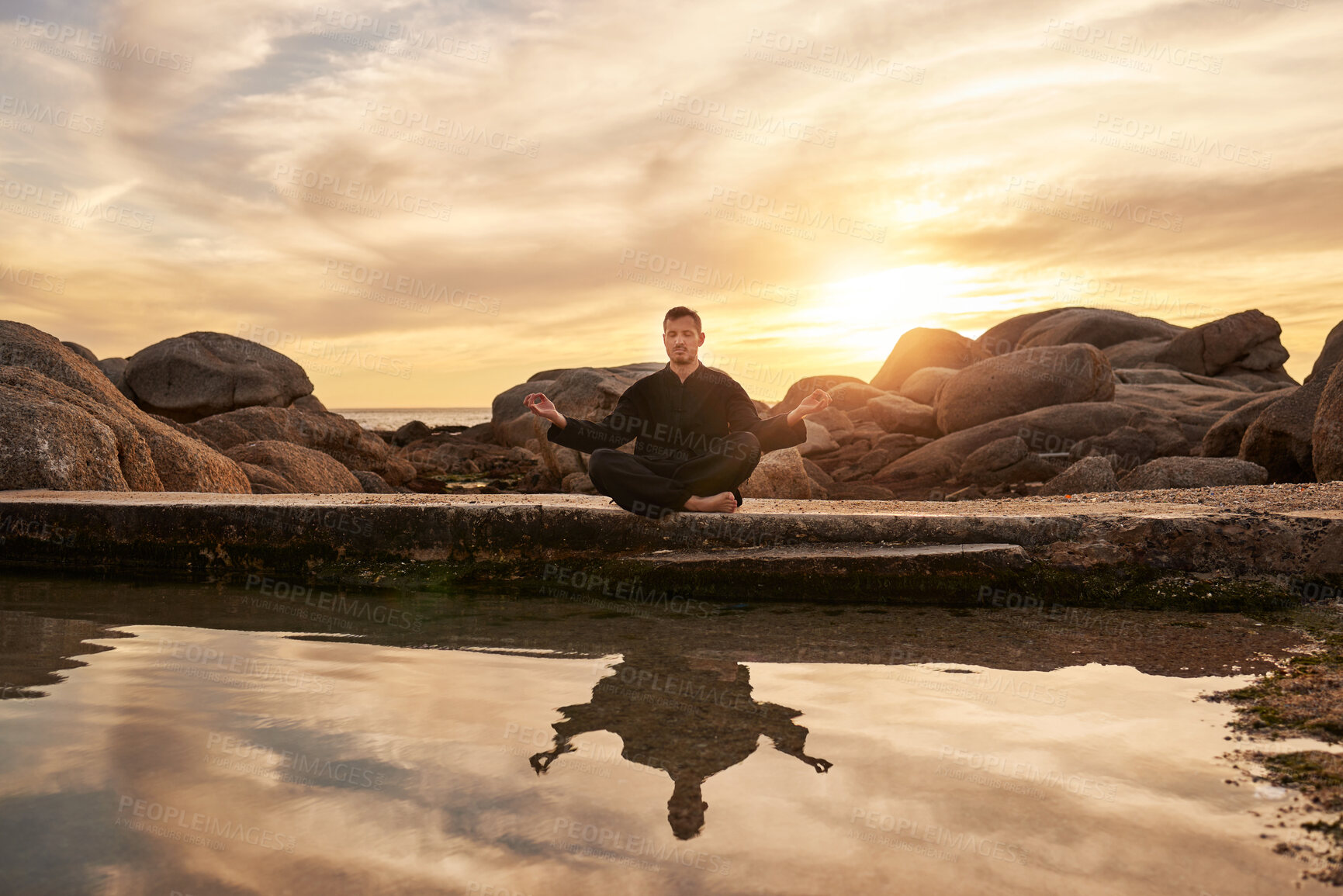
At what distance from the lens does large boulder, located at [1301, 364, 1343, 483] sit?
777cm

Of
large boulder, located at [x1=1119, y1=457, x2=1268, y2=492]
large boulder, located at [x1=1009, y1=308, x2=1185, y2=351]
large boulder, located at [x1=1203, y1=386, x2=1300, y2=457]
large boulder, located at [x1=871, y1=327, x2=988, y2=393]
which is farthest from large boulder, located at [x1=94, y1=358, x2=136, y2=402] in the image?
large boulder, located at [x1=1009, y1=308, x2=1185, y2=351]

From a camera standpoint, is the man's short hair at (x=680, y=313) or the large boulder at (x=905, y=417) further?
the large boulder at (x=905, y=417)

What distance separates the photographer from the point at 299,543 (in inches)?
203

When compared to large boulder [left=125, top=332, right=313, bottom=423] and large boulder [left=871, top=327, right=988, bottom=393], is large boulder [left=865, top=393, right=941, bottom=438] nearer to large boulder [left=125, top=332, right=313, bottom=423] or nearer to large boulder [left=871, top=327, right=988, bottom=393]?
large boulder [left=871, top=327, right=988, bottom=393]

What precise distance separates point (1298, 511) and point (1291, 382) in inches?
1091

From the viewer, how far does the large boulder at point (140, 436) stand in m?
7.21

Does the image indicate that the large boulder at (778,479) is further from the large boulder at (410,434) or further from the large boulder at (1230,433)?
the large boulder at (410,434)

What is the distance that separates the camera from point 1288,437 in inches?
358

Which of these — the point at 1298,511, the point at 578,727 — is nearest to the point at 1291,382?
the point at 1298,511

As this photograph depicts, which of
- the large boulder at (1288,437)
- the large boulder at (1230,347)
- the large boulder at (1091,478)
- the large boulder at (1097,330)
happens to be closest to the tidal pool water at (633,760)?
the large boulder at (1091,478)

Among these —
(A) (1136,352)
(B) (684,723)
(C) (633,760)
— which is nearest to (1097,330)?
(A) (1136,352)

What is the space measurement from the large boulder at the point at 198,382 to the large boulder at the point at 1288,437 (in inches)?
595

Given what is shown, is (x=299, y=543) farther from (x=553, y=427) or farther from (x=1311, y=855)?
(x=1311, y=855)

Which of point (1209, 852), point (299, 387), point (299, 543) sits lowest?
point (1209, 852)
